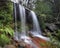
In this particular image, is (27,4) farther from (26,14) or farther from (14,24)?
(14,24)

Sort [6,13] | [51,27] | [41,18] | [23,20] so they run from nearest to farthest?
[6,13] < [23,20] < [51,27] < [41,18]

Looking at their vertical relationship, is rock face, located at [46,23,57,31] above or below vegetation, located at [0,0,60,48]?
below

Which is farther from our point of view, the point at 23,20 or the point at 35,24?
the point at 35,24

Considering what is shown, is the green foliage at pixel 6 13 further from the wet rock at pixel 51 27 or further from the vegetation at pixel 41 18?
the wet rock at pixel 51 27

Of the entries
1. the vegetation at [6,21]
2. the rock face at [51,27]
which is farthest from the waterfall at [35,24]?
the vegetation at [6,21]

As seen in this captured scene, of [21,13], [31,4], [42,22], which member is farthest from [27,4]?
[21,13]

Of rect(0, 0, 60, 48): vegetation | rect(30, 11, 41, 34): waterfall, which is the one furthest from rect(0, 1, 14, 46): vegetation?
rect(30, 11, 41, 34): waterfall

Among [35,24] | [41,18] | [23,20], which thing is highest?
[23,20]

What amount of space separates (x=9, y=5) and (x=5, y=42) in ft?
14.7

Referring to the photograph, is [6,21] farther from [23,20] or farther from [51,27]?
[51,27]

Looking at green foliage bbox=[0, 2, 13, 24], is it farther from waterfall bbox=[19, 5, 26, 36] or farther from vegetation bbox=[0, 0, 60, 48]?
waterfall bbox=[19, 5, 26, 36]

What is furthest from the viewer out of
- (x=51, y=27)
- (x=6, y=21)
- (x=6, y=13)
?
(x=51, y=27)

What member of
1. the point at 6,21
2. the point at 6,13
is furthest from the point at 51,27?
the point at 6,21

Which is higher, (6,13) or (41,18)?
(6,13)
